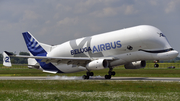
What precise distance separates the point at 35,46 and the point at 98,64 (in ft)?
55.4

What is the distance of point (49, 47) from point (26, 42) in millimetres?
4905

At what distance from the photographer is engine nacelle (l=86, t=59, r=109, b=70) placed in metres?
34.2

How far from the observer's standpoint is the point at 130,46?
33.8 metres

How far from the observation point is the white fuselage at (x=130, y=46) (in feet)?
107

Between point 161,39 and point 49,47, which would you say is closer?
point 161,39

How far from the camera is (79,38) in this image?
4200cm

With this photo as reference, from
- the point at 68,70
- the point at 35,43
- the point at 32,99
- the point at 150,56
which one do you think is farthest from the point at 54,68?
the point at 32,99

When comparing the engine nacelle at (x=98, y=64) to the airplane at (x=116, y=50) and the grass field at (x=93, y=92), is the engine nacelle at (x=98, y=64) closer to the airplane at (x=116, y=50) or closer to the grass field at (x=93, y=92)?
the airplane at (x=116, y=50)

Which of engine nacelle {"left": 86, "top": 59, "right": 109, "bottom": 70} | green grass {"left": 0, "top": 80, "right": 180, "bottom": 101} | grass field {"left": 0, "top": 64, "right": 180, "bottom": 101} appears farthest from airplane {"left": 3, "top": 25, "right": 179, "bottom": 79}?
green grass {"left": 0, "top": 80, "right": 180, "bottom": 101}

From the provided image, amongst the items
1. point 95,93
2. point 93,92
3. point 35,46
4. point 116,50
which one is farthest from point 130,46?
point 35,46

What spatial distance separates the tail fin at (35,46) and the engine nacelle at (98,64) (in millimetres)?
13032

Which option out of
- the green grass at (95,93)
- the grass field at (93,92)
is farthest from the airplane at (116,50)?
the green grass at (95,93)

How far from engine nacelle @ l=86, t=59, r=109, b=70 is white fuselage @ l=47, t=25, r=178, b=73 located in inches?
53.4

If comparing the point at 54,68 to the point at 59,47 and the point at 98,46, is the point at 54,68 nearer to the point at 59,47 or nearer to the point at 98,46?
the point at 59,47
